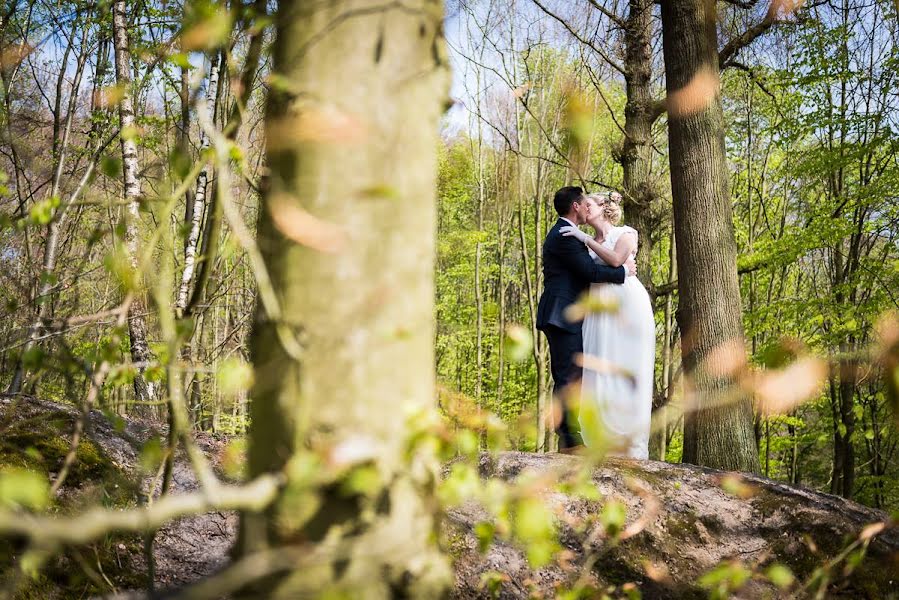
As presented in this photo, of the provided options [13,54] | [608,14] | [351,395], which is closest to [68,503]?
[351,395]

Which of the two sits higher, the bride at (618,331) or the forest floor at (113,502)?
the bride at (618,331)

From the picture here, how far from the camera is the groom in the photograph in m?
4.87

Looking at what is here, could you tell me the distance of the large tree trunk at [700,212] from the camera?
5199 mm

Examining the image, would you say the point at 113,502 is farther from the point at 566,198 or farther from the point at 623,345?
the point at 623,345

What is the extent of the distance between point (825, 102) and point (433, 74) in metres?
12.0

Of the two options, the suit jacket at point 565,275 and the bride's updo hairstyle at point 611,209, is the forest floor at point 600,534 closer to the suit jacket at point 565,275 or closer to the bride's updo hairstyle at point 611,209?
the suit jacket at point 565,275

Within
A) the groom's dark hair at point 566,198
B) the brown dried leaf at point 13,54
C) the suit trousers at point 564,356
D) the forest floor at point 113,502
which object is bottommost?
the forest floor at point 113,502

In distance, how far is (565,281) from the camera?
5.00 m

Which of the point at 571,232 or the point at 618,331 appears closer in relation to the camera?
the point at 571,232

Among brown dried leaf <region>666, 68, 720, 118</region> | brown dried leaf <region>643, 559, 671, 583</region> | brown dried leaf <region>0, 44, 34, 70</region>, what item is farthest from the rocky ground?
brown dried leaf <region>0, 44, 34, 70</region>

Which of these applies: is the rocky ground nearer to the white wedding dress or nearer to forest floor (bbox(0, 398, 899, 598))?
forest floor (bbox(0, 398, 899, 598))

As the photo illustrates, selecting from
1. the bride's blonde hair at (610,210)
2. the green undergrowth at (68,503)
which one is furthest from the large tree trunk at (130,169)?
the bride's blonde hair at (610,210)

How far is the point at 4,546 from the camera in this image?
2.00 metres

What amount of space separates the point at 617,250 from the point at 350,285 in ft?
14.4
